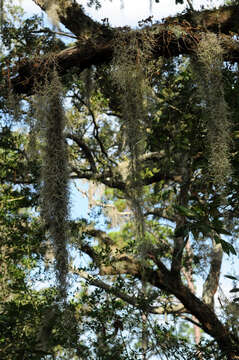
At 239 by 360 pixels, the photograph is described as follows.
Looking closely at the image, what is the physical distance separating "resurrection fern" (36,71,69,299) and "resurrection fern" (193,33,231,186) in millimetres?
957

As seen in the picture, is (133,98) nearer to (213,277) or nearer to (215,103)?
(215,103)

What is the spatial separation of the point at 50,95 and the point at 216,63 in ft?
3.61

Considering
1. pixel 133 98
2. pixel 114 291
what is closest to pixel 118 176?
pixel 114 291

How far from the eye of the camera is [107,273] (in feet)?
14.8

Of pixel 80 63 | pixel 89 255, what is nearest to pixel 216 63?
pixel 80 63

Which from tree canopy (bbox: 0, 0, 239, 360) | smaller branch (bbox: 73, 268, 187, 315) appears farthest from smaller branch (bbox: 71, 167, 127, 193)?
smaller branch (bbox: 73, 268, 187, 315)

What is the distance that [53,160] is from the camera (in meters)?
2.69

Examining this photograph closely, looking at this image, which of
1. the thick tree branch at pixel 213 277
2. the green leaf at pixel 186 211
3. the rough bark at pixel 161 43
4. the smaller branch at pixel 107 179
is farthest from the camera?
the thick tree branch at pixel 213 277

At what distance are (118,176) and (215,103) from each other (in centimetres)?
244

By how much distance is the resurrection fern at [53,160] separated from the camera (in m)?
2.58

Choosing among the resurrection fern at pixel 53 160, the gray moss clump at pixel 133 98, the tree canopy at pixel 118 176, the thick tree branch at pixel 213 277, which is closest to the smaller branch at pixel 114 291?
the tree canopy at pixel 118 176

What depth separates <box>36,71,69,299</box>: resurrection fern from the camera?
2.58 m

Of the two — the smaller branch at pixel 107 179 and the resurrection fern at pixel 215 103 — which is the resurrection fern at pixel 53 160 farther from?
the smaller branch at pixel 107 179

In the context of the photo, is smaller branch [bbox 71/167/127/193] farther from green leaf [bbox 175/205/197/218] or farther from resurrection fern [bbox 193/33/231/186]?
green leaf [bbox 175/205/197/218]
